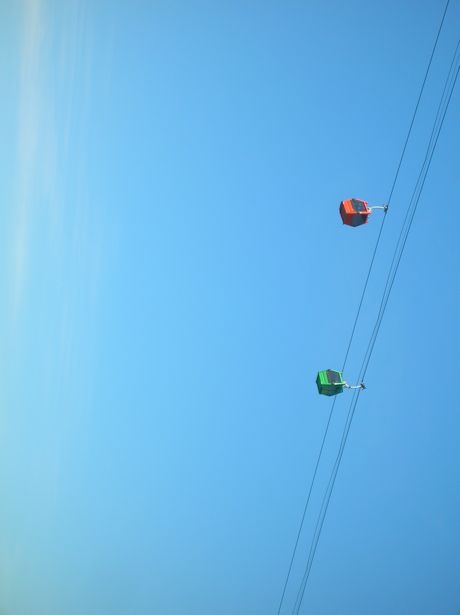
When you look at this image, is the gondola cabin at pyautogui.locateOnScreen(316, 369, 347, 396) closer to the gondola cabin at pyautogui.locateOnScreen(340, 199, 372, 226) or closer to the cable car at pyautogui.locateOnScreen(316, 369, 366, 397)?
the cable car at pyautogui.locateOnScreen(316, 369, 366, 397)

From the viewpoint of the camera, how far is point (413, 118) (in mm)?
10250

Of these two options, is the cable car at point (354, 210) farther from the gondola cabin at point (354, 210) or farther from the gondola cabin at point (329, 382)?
the gondola cabin at point (329, 382)

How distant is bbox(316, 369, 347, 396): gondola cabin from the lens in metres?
8.63

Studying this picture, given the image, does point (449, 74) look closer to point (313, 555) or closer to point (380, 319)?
point (380, 319)

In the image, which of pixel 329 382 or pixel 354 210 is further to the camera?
pixel 329 382

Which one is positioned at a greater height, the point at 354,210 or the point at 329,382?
the point at 354,210

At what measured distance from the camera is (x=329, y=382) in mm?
8641

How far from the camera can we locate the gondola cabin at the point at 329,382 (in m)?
8.63

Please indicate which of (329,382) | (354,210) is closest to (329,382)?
(329,382)

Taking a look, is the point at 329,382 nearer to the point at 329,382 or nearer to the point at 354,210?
the point at 329,382

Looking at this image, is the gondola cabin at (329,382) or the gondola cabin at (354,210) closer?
the gondola cabin at (354,210)

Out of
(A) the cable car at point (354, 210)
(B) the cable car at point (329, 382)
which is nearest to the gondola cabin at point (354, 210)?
(A) the cable car at point (354, 210)

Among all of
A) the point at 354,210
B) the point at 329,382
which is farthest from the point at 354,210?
the point at 329,382

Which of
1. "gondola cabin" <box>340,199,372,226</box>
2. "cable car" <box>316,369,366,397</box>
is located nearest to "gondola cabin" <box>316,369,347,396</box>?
"cable car" <box>316,369,366,397</box>
